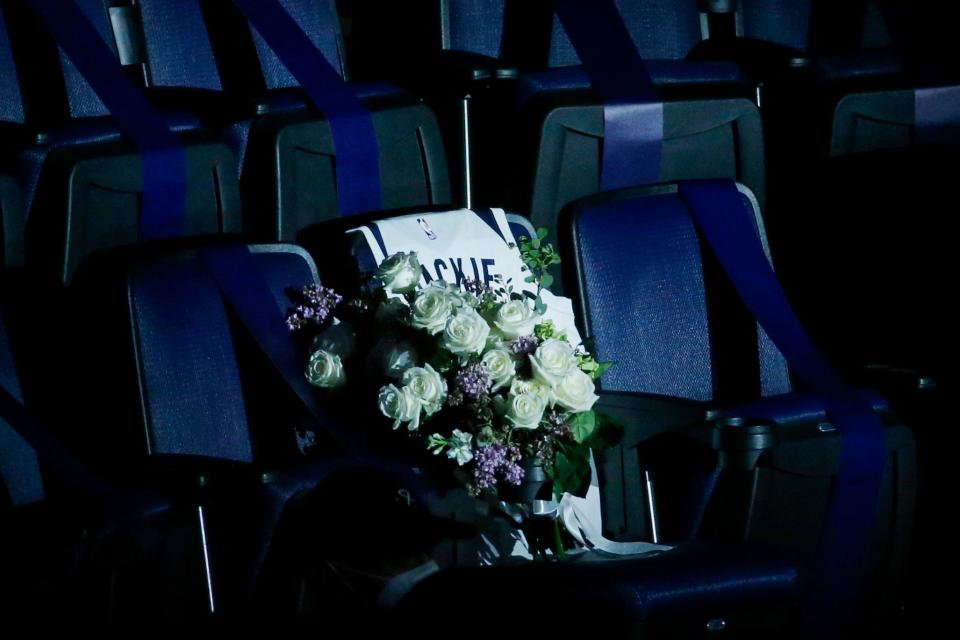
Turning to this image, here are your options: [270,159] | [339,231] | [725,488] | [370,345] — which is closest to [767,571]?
[725,488]

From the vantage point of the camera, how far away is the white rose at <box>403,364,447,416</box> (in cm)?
141

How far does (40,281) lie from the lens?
71.6 inches

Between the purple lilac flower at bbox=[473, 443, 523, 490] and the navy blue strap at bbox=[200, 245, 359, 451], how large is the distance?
31 cm

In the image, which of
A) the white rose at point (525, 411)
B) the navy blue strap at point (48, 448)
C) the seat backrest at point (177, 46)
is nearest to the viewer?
the white rose at point (525, 411)

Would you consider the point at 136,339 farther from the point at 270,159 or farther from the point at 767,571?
the point at 767,571

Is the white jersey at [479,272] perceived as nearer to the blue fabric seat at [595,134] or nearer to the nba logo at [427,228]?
the nba logo at [427,228]

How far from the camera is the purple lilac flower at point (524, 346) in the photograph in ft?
4.78

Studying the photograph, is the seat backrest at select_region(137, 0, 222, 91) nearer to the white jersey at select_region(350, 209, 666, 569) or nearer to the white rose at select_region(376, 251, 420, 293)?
the white jersey at select_region(350, 209, 666, 569)

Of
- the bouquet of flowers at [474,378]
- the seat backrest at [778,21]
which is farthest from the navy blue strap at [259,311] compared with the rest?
the seat backrest at [778,21]

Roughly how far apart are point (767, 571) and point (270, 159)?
39.0 inches

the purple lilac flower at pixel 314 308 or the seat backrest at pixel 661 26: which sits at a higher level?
the seat backrest at pixel 661 26

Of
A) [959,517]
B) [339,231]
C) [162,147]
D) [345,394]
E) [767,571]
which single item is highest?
[162,147]

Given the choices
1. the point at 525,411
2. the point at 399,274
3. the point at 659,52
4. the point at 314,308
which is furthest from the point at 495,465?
the point at 659,52

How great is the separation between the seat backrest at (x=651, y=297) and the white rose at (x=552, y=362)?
463 millimetres
